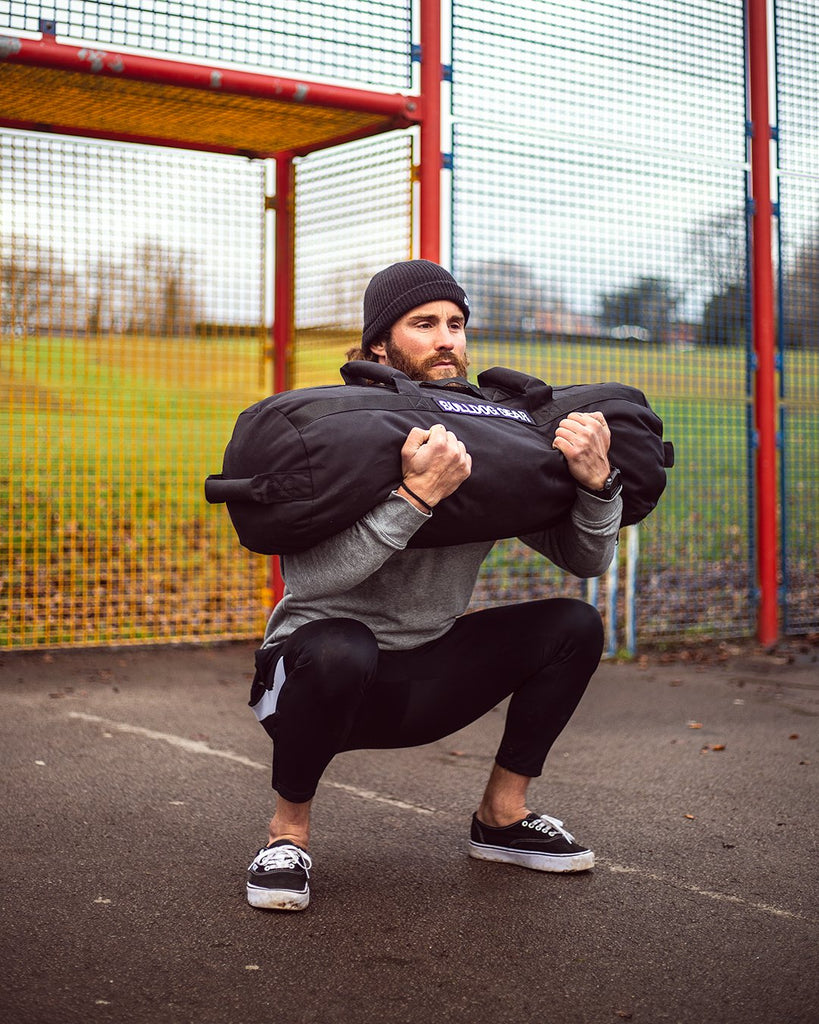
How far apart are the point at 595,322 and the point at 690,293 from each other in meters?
0.68

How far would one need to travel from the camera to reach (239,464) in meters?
2.81

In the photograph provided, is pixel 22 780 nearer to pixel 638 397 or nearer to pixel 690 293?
pixel 638 397

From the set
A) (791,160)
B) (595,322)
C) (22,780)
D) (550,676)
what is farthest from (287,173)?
(550,676)

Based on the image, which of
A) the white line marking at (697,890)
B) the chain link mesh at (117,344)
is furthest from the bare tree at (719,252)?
the white line marking at (697,890)

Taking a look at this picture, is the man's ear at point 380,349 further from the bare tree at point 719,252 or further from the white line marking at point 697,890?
the bare tree at point 719,252

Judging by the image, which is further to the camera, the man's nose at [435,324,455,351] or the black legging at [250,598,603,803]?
the man's nose at [435,324,455,351]

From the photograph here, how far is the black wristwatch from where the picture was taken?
9.82ft

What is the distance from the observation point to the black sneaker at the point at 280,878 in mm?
2852

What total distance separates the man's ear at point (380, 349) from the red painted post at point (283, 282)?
344 centimetres

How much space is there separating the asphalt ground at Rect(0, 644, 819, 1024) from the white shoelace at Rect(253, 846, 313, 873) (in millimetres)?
111

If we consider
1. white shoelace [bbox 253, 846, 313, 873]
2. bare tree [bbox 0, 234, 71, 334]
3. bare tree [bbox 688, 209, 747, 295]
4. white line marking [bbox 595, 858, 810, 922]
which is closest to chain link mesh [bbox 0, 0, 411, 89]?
bare tree [bbox 0, 234, 71, 334]

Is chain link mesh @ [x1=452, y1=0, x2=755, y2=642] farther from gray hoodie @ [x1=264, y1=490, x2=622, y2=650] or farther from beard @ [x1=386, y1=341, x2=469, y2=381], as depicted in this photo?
gray hoodie @ [x1=264, y1=490, x2=622, y2=650]

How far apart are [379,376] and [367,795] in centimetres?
163

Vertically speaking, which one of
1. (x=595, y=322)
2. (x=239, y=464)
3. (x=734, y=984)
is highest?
(x=595, y=322)
